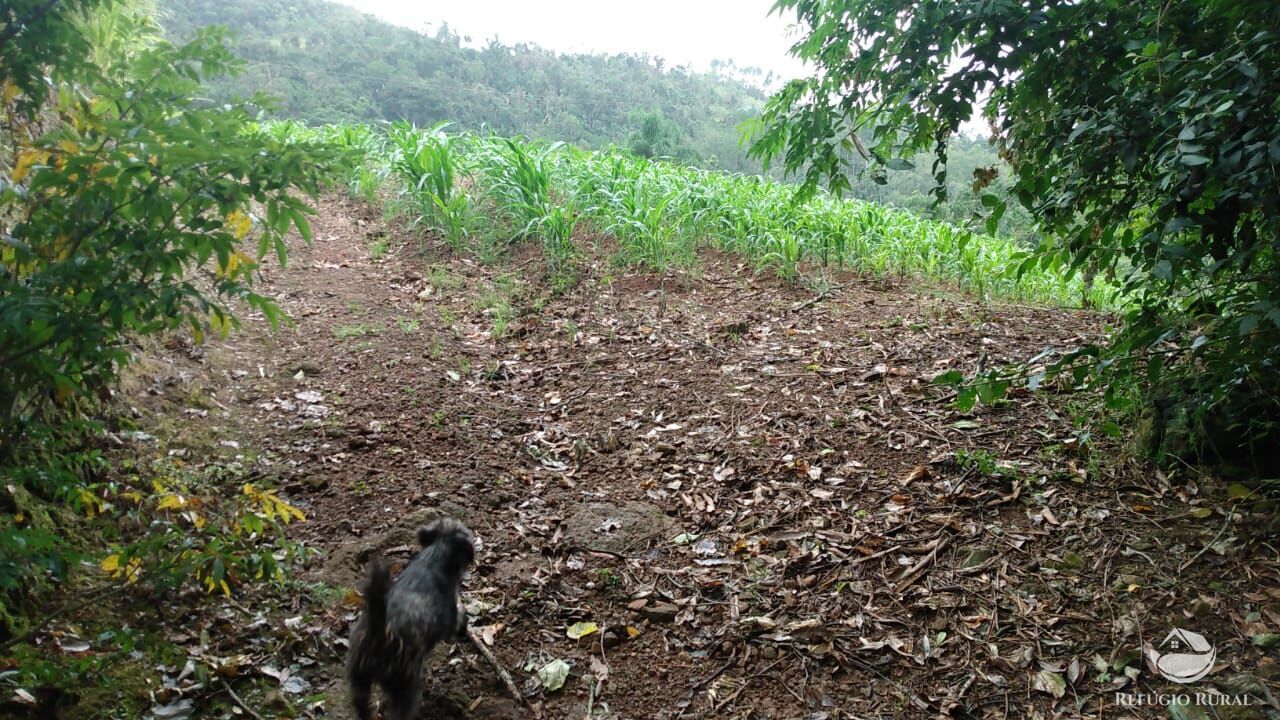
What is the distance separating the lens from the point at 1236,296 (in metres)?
2.12

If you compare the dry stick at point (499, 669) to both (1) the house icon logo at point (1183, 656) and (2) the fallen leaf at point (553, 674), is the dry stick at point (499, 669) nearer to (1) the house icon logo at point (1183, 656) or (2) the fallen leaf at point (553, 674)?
(2) the fallen leaf at point (553, 674)

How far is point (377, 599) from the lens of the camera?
5.84ft

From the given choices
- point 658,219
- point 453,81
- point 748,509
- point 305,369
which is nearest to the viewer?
point 748,509

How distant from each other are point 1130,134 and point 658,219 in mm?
4401

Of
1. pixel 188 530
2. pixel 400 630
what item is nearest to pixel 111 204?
pixel 400 630

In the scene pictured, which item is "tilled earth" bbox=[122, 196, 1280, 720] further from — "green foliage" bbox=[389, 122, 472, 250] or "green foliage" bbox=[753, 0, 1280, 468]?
"green foliage" bbox=[389, 122, 472, 250]

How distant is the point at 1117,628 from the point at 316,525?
117 inches

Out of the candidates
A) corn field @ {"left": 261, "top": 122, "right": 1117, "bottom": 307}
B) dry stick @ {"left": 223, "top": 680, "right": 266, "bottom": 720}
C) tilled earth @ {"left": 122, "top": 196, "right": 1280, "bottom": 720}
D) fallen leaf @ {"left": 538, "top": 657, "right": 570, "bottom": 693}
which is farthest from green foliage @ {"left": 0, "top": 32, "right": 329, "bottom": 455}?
corn field @ {"left": 261, "top": 122, "right": 1117, "bottom": 307}

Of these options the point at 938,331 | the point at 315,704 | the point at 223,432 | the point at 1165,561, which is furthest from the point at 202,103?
the point at 938,331

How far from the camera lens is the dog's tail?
176cm

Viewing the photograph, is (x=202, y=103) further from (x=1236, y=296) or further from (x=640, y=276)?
(x=640, y=276)

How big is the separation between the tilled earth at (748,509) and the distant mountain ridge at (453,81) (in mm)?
9696

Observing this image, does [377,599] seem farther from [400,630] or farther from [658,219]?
[658,219]

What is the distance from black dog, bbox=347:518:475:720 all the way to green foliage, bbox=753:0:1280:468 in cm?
194
